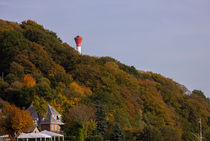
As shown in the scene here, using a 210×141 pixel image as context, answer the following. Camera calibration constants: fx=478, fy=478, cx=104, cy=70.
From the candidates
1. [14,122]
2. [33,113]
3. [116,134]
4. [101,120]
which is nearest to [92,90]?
[101,120]

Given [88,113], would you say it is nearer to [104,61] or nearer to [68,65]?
[68,65]

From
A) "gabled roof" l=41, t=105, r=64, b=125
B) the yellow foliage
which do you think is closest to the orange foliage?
the yellow foliage

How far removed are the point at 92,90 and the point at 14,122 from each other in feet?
84.7

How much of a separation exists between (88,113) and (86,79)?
662 inches

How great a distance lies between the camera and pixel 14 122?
166 ft

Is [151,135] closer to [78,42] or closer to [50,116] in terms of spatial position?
[50,116]

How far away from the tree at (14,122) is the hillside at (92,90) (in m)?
7.99

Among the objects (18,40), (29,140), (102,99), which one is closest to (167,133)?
(102,99)

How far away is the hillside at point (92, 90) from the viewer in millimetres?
63500

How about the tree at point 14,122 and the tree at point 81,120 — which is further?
the tree at point 81,120

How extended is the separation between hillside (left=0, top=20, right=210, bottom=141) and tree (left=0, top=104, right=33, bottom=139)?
799 centimetres

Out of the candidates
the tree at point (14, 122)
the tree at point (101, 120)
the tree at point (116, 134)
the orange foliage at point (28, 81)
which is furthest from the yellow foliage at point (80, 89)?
the tree at point (14, 122)

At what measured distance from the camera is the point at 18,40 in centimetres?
7819

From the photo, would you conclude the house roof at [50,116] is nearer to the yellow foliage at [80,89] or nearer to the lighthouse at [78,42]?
the yellow foliage at [80,89]
